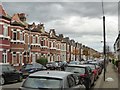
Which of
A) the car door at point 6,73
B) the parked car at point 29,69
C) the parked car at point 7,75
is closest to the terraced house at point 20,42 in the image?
→ the parked car at point 29,69

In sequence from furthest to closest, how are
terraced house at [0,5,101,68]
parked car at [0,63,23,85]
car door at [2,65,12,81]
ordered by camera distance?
terraced house at [0,5,101,68], car door at [2,65,12,81], parked car at [0,63,23,85]

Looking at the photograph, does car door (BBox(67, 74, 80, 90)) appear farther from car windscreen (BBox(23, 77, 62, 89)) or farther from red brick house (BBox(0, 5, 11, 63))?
red brick house (BBox(0, 5, 11, 63))

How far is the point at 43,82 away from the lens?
880 cm

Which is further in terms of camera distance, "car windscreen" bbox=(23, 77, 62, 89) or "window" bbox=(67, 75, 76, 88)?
"window" bbox=(67, 75, 76, 88)

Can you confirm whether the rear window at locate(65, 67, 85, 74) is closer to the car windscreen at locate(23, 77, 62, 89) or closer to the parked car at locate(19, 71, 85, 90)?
the parked car at locate(19, 71, 85, 90)

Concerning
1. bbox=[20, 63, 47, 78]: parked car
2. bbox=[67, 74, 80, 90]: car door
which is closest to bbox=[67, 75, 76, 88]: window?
bbox=[67, 74, 80, 90]: car door

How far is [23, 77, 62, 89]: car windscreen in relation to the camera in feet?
28.5

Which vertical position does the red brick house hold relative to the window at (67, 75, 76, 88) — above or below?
above

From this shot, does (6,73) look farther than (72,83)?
Yes

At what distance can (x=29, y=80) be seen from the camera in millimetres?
9047

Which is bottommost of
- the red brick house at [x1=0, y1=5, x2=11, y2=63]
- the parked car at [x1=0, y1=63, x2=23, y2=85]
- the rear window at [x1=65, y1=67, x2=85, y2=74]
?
the parked car at [x1=0, y1=63, x2=23, y2=85]

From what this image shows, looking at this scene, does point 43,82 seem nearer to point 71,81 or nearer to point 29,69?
point 71,81

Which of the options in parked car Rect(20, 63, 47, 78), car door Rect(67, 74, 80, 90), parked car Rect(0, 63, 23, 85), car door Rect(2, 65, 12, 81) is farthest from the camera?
parked car Rect(20, 63, 47, 78)

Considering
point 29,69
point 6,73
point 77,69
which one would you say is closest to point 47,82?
point 77,69
